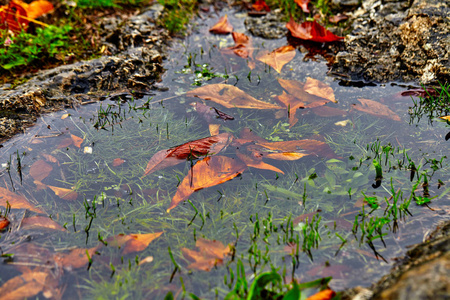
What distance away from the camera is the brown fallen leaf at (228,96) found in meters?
3.03

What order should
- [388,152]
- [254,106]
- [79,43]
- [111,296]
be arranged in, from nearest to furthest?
1. [111,296]
2. [388,152]
3. [254,106]
4. [79,43]

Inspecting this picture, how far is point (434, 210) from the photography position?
208 centimetres

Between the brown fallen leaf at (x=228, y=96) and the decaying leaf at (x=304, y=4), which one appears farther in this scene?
the decaying leaf at (x=304, y=4)

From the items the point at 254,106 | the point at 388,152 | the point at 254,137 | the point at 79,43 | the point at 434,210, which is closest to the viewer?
the point at 434,210

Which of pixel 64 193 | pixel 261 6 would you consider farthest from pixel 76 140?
pixel 261 6

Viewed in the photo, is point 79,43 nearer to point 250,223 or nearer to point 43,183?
point 43,183

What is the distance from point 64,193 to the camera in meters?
2.31

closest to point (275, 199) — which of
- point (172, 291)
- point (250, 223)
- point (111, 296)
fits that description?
point (250, 223)

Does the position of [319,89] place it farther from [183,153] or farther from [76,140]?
[76,140]

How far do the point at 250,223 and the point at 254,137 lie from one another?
0.82m

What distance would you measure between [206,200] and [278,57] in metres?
2.04

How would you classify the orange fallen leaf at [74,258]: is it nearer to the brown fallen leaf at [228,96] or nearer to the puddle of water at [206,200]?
the puddle of water at [206,200]

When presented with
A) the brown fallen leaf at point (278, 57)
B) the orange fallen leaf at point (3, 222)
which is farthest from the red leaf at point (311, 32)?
the orange fallen leaf at point (3, 222)

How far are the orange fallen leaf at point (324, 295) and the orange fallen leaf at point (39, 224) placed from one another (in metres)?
1.50
